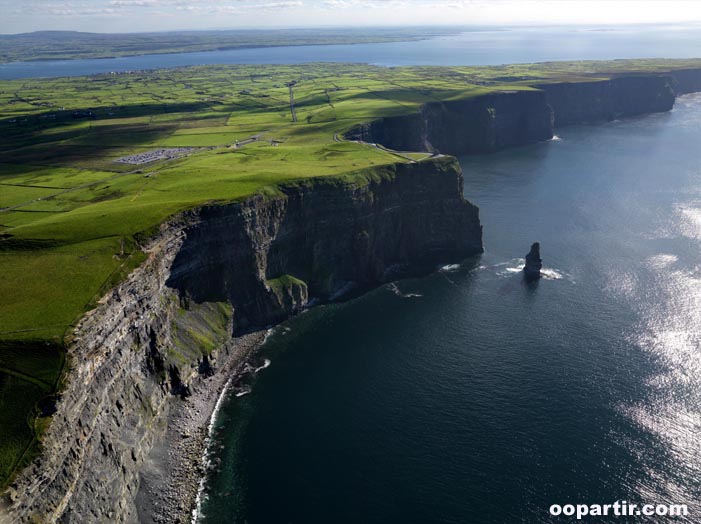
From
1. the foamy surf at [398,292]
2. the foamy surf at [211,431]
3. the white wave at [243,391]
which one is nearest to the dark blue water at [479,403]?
the foamy surf at [398,292]

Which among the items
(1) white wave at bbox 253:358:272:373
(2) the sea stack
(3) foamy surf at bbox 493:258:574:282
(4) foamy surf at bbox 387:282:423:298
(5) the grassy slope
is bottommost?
(1) white wave at bbox 253:358:272:373

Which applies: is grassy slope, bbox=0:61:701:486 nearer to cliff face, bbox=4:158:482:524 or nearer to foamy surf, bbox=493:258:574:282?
cliff face, bbox=4:158:482:524

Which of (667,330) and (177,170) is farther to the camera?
(177,170)

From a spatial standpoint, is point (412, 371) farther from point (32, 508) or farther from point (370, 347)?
point (32, 508)

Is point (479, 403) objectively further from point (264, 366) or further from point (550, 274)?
point (550, 274)

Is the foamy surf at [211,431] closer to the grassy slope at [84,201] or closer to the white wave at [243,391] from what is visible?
the white wave at [243,391]

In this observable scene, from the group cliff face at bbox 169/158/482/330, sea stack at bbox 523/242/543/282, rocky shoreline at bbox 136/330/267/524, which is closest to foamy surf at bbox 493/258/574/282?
sea stack at bbox 523/242/543/282

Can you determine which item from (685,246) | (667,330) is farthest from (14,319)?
(685,246)

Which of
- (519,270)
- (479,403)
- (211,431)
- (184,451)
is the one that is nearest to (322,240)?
(519,270)
